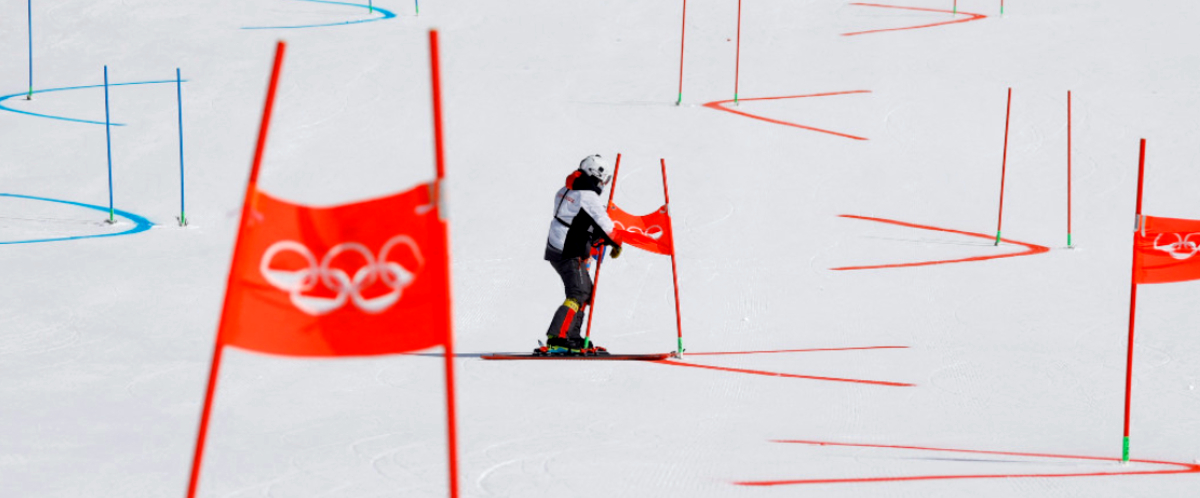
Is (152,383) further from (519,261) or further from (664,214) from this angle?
(519,261)

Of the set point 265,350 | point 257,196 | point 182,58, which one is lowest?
point 265,350

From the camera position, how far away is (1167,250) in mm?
6965

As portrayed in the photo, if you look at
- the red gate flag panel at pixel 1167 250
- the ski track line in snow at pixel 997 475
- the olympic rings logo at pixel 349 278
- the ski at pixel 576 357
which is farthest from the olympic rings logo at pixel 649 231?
the olympic rings logo at pixel 349 278

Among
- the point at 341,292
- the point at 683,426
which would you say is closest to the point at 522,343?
the point at 683,426

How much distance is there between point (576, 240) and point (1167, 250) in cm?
421

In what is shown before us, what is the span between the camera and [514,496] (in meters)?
6.33

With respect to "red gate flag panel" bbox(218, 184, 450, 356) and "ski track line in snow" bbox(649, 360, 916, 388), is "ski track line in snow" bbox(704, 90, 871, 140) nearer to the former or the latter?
"ski track line in snow" bbox(649, 360, 916, 388)

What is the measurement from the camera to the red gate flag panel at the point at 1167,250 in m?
6.93

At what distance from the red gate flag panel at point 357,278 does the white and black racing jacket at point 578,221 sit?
5535 mm

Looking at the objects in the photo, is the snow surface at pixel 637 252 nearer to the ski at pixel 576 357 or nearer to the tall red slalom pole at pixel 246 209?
the ski at pixel 576 357

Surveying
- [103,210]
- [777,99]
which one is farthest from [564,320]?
[777,99]

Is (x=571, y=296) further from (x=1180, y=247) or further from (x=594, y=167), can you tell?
(x=1180, y=247)

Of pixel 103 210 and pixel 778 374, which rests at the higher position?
pixel 103 210

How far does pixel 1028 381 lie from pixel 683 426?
105 inches
